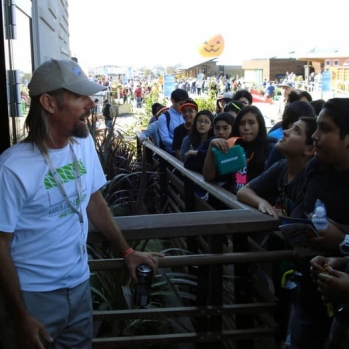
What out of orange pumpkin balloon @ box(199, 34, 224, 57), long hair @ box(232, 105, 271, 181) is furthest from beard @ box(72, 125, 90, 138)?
orange pumpkin balloon @ box(199, 34, 224, 57)

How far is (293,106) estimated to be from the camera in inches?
149

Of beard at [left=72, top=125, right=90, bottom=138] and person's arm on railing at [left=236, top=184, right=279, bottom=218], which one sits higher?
beard at [left=72, top=125, right=90, bottom=138]

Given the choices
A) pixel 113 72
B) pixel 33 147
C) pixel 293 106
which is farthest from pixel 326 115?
pixel 113 72

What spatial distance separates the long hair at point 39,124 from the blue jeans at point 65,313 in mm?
527

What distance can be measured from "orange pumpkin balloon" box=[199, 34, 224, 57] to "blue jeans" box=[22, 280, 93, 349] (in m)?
25.1

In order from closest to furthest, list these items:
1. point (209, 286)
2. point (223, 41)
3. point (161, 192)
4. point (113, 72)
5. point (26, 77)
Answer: point (209, 286), point (26, 77), point (161, 192), point (223, 41), point (113, 72)

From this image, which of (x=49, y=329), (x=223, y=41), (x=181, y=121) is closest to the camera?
(x=49, y=329)

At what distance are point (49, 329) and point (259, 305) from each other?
1174 millimetres

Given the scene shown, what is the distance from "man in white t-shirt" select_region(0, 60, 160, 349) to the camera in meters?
1.78

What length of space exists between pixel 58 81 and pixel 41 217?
0.49 metres

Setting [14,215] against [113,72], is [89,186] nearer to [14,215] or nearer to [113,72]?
[14,215]

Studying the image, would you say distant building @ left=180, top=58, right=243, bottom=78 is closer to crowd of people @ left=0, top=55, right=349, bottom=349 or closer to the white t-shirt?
crowd of people @ left=0, top=55, right=349, bottom=349

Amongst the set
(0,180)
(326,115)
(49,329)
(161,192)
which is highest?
(326,115)

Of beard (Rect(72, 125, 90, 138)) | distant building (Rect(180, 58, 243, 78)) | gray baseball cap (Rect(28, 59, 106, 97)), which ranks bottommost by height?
beard (Rect(72, 125, 90, 138))
